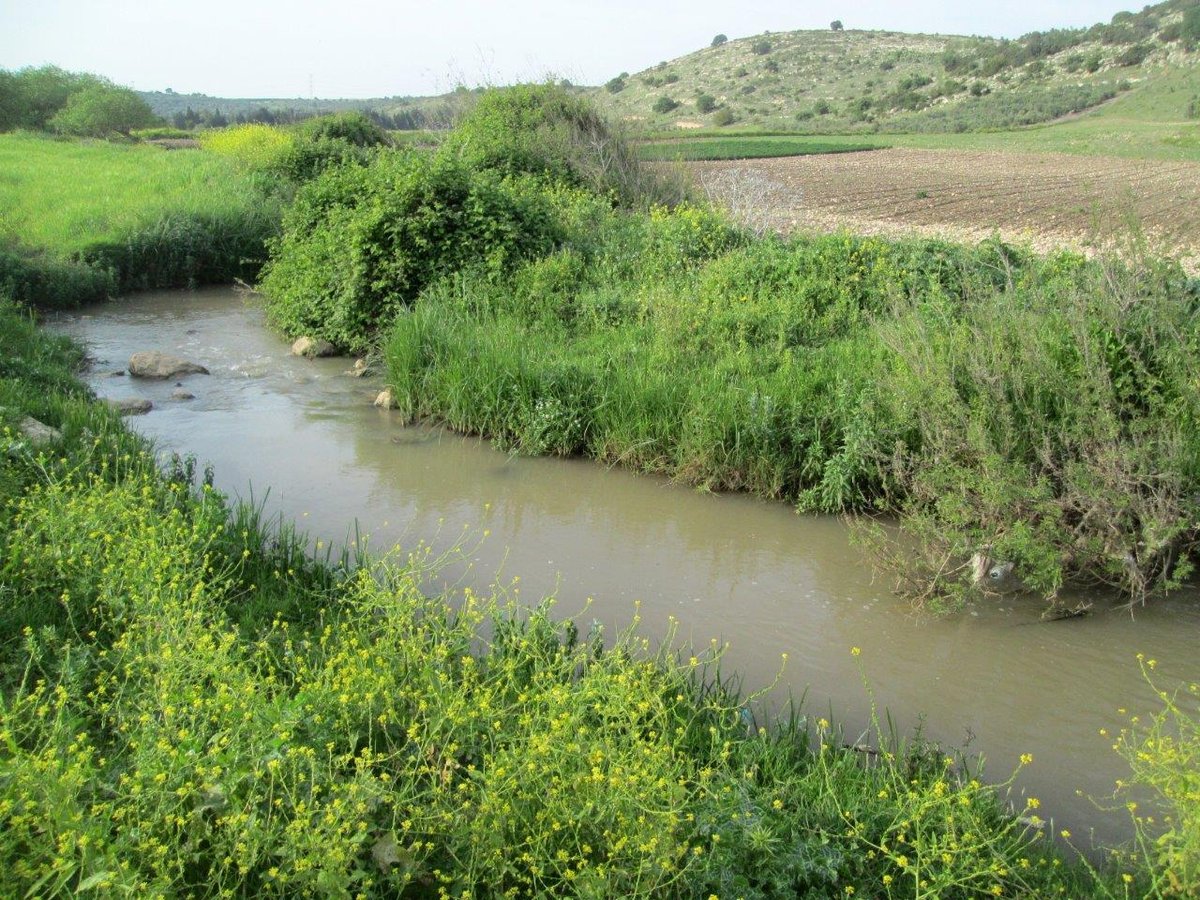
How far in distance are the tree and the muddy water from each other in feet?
128

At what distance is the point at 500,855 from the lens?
3.26m

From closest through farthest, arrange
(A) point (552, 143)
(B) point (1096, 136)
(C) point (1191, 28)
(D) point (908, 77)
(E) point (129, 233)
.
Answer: (E) point (129, 233), (A) point (552, 143), (B) point (1096, 136), (C) point (1191, 28), (D) point (908, 77)

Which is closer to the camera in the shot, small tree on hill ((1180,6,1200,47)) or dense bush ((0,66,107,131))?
dense bush ((0,66,107,131))

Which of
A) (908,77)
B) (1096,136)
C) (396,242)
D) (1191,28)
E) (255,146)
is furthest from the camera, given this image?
(908,77)

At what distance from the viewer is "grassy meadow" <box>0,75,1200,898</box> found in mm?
3266

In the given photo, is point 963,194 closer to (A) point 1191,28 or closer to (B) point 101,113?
(B) point 101,113

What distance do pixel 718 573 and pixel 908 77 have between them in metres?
78.1

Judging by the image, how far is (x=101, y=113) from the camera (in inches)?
1805

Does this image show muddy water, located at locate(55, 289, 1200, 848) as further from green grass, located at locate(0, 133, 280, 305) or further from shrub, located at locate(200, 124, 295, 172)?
shrub, located at locate(200, 124, 295, 172)

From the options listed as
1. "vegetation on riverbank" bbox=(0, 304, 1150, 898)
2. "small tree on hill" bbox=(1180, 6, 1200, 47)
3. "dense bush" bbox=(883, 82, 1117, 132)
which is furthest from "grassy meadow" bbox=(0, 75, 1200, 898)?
"small tree on hill" bbox=(1180, 6, 1200, 47)

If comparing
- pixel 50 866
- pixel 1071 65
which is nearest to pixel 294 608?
pixel 50 866

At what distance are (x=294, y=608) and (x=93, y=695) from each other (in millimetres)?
1701

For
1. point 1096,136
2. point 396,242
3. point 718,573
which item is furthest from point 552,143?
point 1096,136

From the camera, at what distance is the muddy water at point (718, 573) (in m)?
5.28
